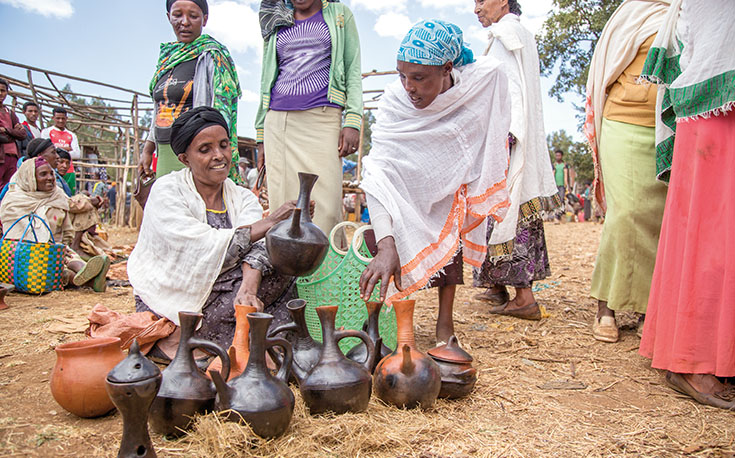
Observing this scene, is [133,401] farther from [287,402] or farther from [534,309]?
[534,309]

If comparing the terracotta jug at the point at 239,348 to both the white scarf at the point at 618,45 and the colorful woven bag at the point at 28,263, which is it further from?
the colorful woven bag at the point at 28,263

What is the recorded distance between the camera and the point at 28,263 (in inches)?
189

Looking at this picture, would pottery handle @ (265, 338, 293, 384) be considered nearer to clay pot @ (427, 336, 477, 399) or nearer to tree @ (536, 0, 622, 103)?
clay pot @ (427, 336, 477, 399)

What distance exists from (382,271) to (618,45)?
88.3 inches

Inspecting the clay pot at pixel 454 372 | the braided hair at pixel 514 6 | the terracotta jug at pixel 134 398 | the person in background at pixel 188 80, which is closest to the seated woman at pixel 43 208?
the person in background at pixel 188 80

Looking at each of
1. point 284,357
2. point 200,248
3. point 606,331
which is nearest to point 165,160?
point 200,248

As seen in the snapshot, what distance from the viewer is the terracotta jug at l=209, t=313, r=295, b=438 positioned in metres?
1.78

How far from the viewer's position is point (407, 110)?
297 centimetres

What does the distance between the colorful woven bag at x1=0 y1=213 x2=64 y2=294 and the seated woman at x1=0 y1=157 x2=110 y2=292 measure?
0.20 meters

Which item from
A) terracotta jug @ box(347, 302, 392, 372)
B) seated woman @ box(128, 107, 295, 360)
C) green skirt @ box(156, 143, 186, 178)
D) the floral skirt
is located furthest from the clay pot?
Answer: green skirt @ box(156, 143, 186, 178)

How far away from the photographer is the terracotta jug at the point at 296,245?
2.26 m

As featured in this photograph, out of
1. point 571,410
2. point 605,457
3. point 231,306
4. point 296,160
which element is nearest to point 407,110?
point 296,160

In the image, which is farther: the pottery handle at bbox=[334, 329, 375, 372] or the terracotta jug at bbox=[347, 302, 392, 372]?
the terracotta jug at bbox=[347, 302, 392, 372]

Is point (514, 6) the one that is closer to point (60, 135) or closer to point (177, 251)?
point (177, 251)
